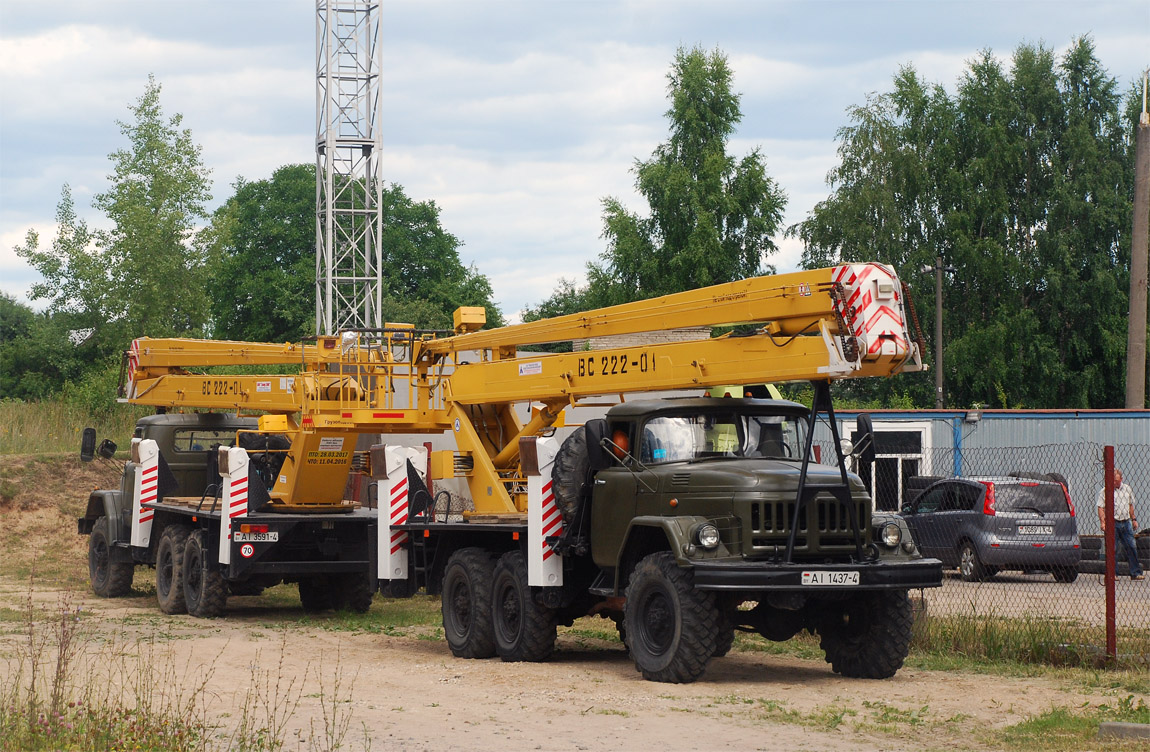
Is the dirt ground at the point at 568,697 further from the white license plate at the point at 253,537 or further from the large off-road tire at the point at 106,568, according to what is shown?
the large off-road tire at the point at 106,568

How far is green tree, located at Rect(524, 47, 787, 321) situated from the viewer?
46.5 metres

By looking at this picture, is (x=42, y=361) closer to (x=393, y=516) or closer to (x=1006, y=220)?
(x=1006, y=220)

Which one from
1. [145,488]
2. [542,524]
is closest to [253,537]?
[145,488]

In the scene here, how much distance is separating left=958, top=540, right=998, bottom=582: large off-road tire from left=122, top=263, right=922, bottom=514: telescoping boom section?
6.49m

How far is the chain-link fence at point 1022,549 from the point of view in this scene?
12.3m

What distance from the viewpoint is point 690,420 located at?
11.7 m

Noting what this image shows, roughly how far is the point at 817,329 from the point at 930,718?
3.09m

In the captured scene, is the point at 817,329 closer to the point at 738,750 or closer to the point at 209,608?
the point at 738,750

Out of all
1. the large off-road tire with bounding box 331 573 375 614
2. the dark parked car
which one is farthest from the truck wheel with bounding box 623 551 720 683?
the dark parked car

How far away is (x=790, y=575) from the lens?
1013 centimetres

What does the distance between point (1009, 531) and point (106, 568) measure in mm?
13180

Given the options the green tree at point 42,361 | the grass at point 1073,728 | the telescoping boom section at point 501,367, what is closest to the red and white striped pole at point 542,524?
the telescoping boom section at point 501,367

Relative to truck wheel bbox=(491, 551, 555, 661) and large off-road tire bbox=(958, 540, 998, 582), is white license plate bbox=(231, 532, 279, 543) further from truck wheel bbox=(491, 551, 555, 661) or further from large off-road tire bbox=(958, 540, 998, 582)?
large off-road tire bbox=(958, 540, 998, 582)

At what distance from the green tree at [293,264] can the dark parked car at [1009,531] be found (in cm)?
3639
